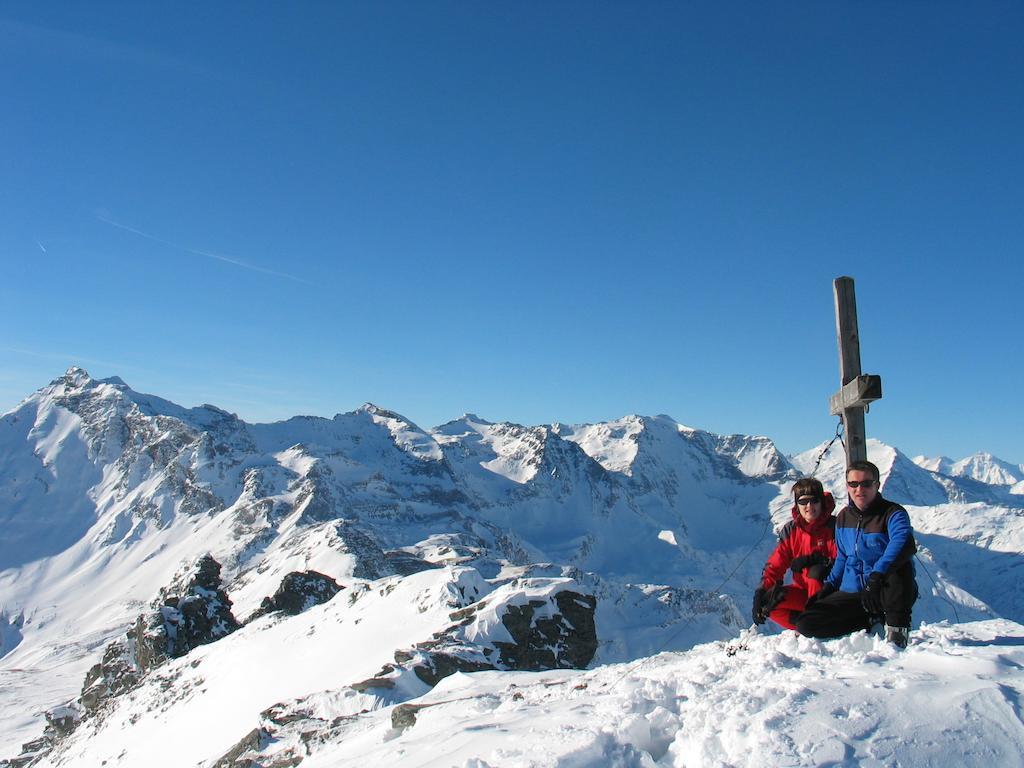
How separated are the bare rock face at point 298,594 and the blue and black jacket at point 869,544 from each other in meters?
58.4

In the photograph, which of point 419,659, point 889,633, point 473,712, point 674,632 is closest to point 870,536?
point 889,633

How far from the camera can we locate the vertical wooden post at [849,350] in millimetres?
11852

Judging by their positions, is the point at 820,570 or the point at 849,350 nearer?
the point at 820,570

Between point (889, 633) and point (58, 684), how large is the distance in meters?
163

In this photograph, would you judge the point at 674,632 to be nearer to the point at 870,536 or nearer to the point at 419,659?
the point at 419,659

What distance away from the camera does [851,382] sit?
11781 millimetres

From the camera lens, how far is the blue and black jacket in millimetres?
8773

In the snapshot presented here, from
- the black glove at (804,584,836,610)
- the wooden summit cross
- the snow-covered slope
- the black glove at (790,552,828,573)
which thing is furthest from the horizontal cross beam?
the snow-covered slope

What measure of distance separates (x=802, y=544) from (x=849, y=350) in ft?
12.6

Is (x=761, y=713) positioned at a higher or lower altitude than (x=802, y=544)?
lower

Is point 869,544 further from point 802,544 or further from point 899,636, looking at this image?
point 802,544

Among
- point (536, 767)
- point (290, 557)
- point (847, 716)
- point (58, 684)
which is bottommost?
point (58, 684)

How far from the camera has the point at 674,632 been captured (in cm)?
15212

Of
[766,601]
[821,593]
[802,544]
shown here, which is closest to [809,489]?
[802,544]
